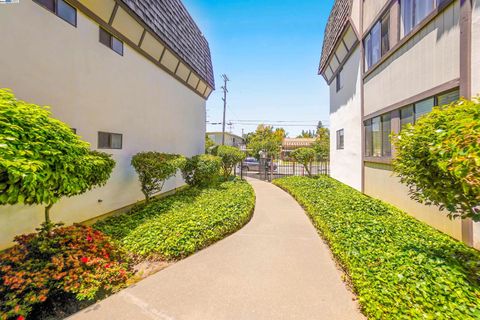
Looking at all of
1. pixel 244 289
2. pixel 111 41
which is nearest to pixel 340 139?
pixel 244 289

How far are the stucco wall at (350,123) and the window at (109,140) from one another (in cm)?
928

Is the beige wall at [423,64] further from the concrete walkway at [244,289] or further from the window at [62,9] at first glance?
the window at [62,9]

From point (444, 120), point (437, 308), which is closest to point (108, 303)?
point (437, 308)

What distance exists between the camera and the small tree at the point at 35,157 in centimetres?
257

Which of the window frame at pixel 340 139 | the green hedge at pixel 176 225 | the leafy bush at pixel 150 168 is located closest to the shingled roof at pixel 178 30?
the leafy bush at pixel 150 168

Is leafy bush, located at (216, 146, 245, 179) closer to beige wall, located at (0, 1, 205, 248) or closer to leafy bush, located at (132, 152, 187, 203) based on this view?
beige wall, located at (0, 1, 205, 248)

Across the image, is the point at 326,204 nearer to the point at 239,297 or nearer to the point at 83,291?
the point at 239,297

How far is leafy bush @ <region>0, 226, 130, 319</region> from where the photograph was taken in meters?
2.66

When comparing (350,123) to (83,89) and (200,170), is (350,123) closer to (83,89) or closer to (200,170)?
(200,170)

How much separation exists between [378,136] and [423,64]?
2803 millimetres

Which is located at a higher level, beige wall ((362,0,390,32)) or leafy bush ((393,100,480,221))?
beige wall ((362,0,390,32))

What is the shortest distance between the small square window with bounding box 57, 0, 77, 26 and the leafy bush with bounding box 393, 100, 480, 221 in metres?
7.77

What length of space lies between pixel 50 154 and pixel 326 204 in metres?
6.82

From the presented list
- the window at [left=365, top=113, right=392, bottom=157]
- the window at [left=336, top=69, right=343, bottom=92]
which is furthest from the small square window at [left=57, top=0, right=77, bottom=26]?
the window at [left=336, top=69, right=343, bottom=92]
